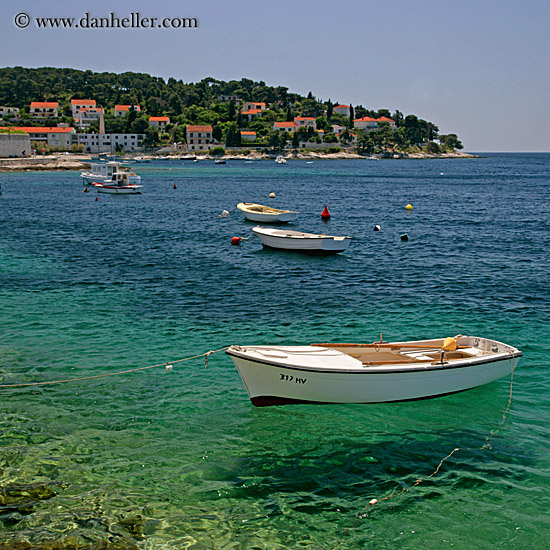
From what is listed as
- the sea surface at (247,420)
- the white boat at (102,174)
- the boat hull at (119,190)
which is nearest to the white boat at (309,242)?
the sea surface at (247,420)

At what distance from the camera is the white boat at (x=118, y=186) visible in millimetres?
77562

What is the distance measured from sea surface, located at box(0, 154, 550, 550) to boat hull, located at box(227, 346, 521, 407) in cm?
52

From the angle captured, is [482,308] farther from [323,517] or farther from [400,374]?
[323,517]

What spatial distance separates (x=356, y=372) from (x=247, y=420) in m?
2.84

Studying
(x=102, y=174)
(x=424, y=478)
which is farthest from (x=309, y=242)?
(x=102, y=174)

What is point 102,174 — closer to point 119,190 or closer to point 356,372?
point 119,190

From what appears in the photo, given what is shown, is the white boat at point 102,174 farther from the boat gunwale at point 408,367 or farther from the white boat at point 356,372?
the boat gunwale at point 408,367

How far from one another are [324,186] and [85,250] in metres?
70.0

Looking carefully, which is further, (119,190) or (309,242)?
(119,190)

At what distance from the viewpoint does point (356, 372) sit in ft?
42.3

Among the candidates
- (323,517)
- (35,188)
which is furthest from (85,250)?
(35,188)

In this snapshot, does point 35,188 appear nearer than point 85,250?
No

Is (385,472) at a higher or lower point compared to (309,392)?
lower

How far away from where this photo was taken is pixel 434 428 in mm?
13234
